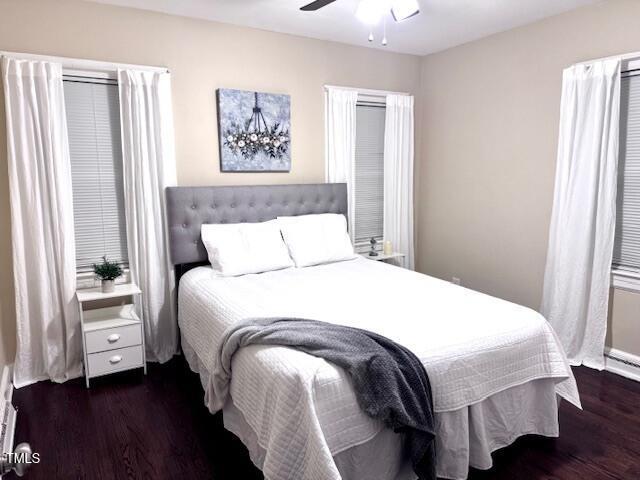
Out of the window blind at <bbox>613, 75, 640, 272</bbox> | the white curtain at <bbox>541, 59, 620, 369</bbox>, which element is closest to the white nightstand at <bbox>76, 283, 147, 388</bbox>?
the white curtain at <bbox>541, 59, 620, 369</bbox>

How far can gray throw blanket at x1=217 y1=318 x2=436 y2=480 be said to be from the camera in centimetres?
177

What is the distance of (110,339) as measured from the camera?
3033 millimetres

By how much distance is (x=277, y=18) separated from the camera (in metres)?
3.44

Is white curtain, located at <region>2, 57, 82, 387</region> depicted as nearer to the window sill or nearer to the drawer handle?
the drawer handle

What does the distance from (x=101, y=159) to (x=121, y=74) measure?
61 centimetres

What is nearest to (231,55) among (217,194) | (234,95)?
(234,95)

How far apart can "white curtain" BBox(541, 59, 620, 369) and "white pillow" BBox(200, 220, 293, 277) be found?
2.09m

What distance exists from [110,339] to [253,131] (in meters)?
1.92

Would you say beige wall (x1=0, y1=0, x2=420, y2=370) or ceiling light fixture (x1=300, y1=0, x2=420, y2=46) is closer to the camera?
ceiling light fixture (x1=300, y1=0, x2=420, y2=46)

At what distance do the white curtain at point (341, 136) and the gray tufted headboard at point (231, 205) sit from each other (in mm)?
128

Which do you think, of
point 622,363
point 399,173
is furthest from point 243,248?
point 622,363

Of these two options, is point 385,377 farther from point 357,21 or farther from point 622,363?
point 357,21

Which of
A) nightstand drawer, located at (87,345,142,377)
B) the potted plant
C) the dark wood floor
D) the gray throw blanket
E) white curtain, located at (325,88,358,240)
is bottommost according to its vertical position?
the dark wood floor

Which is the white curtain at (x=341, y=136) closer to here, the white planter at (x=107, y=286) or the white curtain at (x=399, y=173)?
the white curtain at (x=399, y=173)
